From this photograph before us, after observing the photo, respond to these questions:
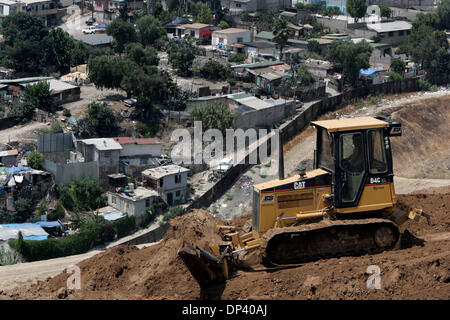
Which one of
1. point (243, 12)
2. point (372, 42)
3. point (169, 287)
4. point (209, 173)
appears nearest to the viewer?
point (169, 287)

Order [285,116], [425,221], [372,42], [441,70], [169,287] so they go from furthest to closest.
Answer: [372,42] < [441,70] < [285,116] < [425,221] < [169,287]

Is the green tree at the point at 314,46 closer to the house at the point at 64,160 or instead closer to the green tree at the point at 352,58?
the green tree at the point at 352,58

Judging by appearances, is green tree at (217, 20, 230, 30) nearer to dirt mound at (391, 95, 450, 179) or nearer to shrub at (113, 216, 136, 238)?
dirt mound at (391, 95, 450, 179)

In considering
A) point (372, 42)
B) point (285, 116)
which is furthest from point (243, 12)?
point (285, 116)

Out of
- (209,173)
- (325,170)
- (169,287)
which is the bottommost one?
(209,173)

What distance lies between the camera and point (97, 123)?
112 feet

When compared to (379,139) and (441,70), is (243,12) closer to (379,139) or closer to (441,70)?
(441,70)

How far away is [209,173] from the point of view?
3106cm

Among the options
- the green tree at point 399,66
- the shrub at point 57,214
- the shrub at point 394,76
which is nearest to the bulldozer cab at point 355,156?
the shrub at point 57,214

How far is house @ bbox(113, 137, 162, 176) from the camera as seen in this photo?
100 feet

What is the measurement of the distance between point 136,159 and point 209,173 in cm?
348

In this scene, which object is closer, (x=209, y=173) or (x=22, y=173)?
(x=22, y=173)

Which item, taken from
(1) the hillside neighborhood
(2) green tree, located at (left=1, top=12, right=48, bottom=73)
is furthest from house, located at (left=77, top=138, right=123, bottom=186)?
(2) green tree, located at (left=1, top=12, right=48, bottom=73)

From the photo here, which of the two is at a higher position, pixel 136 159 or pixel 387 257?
pixel 387 257
